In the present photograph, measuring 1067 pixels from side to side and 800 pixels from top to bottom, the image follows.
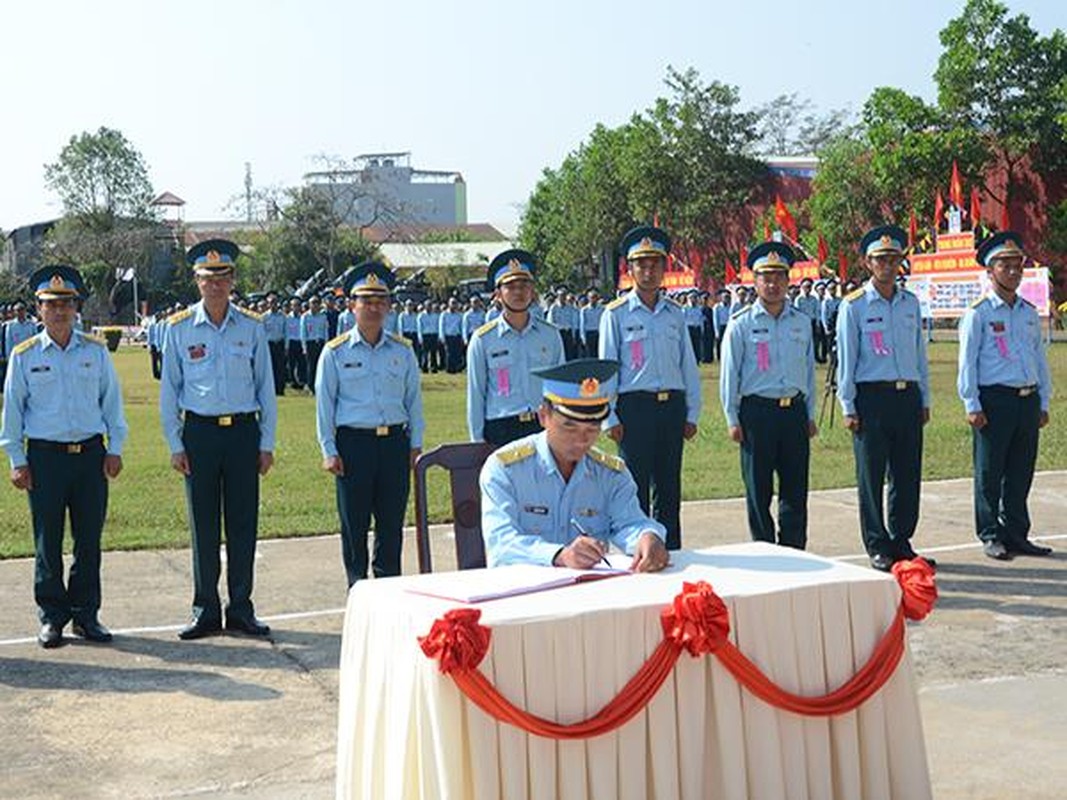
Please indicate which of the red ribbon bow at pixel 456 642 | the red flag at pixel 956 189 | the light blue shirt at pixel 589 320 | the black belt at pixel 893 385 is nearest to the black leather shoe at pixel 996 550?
the black belt at pixel 893 385

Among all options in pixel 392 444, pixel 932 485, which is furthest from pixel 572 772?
pixel 932 485

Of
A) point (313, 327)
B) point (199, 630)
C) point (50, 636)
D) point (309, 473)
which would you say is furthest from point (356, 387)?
point (313, 327)

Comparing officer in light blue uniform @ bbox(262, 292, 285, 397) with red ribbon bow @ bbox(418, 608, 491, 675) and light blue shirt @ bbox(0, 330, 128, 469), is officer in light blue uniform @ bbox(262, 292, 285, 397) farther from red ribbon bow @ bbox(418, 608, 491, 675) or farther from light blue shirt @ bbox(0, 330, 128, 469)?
red ribbon bow @ bbox(418, 608, 491, 675)

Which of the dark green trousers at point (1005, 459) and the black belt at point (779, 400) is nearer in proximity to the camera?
the black belt at point (779, 400)

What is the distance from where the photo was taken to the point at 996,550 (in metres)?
8.76

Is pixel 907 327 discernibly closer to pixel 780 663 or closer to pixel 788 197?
pixel 780 663

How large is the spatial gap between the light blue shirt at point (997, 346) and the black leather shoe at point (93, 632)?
531cm

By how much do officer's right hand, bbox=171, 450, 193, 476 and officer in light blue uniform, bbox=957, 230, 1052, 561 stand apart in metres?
4.79

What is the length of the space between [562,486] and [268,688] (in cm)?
205

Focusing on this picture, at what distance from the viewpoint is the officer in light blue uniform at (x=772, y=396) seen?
8227 mm

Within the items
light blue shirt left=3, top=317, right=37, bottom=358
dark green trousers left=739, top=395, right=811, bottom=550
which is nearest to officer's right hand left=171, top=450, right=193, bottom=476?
dark green trousers left=739, top=395, right=811, bottom=550

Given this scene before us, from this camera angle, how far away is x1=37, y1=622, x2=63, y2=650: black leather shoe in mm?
6941

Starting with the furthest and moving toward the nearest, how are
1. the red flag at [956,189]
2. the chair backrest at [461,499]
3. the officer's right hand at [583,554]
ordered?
1. the red flag at [956,189]
2. the chair backrest at [461,499]
3. the officer's right hand at [583,554]

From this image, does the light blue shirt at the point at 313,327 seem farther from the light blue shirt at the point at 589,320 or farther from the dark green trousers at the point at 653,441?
the dark green trousers at the point at 653,441
